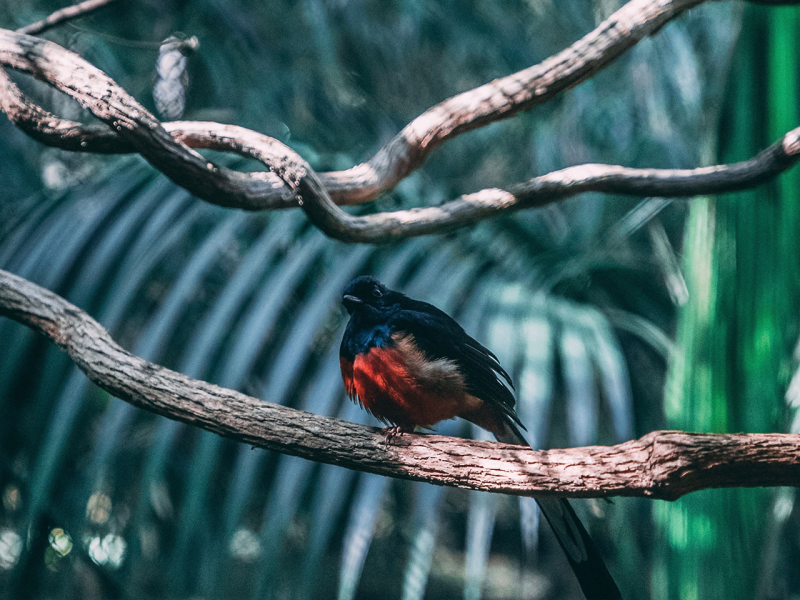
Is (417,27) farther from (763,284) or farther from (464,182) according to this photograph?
(763,284)

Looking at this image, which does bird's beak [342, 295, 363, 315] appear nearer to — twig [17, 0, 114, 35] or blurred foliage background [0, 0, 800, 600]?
blurred foliage background [0, 0, 800, 600]

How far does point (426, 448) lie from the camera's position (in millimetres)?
1664

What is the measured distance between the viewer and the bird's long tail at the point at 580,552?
6.12 feet

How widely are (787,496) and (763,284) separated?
2.86 ft

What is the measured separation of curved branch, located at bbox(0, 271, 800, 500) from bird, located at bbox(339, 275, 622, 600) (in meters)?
0.31

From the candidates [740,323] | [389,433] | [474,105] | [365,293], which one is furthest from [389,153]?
[740,323]

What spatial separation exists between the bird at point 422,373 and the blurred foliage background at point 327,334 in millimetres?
270

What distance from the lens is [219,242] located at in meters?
2.87

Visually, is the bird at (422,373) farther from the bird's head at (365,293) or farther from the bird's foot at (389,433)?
the bird's foot at (389,433)

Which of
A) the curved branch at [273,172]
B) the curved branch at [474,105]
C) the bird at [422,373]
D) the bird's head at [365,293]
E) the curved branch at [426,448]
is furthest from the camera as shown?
the bird's head at [365,293]

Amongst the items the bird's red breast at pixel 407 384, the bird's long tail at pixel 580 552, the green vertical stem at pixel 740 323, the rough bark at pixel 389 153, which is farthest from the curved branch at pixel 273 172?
the bird's long tail at pixel 580 552

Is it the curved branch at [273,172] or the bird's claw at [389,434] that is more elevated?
the curved branch at [273,172]

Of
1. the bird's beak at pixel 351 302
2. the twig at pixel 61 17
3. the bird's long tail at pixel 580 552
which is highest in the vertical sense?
the twig at pixel 61 17

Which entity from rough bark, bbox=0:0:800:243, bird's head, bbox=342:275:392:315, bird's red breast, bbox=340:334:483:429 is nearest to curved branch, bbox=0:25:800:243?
rough bark, bbox=0:0:800:243
